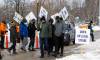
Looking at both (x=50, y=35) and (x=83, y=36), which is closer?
(x=83, y=36)

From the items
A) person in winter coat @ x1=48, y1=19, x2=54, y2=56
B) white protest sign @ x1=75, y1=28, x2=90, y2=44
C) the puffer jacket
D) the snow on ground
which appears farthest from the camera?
the puffer jacket

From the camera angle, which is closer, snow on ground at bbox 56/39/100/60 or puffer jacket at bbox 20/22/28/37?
snow on ground at bbox 56/39/100/60

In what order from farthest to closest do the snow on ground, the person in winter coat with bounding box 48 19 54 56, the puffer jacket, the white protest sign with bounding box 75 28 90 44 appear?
the puffer jacket → the person in winter coat with bounding box 48 19 54 56 → the white protest sign with bounding box 75 28 90 44 → the snow on ground

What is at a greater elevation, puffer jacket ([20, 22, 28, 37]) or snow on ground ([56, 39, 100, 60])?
puffer jacket ([20, 22, 28, 37])

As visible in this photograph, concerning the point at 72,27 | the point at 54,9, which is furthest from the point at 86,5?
the point at 72,27

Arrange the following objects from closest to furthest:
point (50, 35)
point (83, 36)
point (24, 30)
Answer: point (83, 36)
point (50, 35)
point (24, 30)

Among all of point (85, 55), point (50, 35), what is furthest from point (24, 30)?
point (85, 55)

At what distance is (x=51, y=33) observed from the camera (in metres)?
16.4

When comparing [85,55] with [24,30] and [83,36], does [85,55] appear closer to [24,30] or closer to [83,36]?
[83,36]

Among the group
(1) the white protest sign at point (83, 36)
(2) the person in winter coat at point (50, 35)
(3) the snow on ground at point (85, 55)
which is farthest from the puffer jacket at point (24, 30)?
(1) the white protest sign at point (83, 36)

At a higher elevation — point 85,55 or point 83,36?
point 83,36

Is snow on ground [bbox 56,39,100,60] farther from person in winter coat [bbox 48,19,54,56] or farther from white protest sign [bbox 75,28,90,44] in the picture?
person in winter coat [bbox 48,19,54,56]

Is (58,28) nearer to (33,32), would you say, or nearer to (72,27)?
(33,32)

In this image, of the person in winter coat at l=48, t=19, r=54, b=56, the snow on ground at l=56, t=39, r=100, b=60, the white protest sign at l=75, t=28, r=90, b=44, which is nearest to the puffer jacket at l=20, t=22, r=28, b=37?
the person in winter coat at l=48, t=19, r=54, b=56
